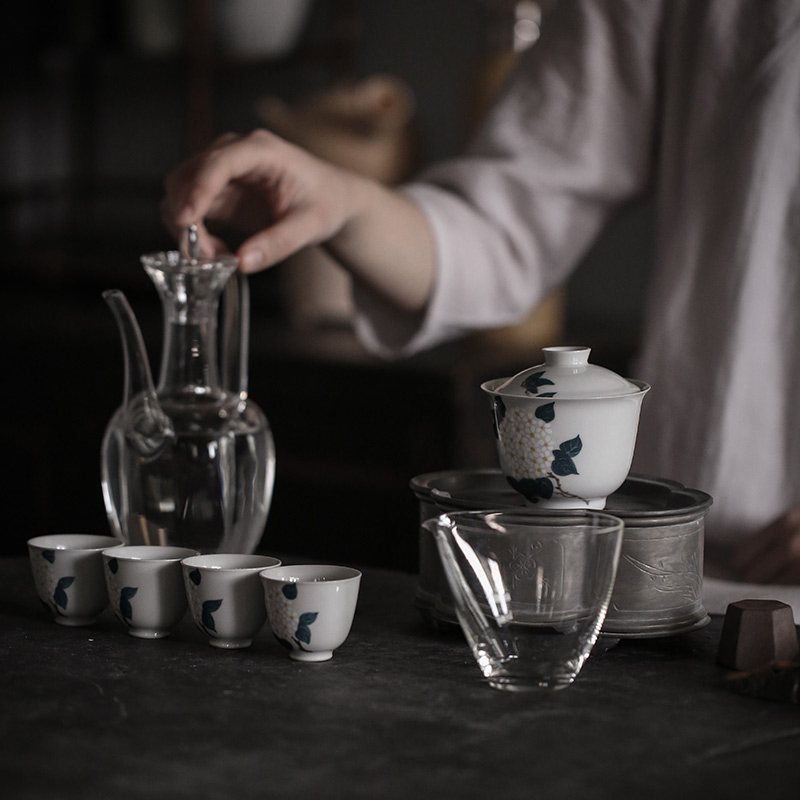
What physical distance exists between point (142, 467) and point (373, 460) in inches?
52.1

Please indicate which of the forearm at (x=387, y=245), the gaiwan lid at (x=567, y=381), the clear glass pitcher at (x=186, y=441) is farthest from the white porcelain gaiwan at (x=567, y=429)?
the forearm at (x=387, y=245)

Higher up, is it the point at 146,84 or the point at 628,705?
the point at 146,84

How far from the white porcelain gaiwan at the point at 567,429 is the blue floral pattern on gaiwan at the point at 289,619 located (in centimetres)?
17

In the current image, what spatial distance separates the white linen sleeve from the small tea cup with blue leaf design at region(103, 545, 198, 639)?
0.62 meters

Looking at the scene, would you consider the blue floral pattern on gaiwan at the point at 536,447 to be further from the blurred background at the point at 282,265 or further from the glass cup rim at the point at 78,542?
the blurred background at the point at 282,265

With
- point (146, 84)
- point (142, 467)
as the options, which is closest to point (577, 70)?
point (142, 467)

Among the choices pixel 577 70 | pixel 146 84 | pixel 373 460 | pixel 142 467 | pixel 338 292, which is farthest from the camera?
pixel 146 84

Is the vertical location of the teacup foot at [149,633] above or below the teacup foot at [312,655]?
below

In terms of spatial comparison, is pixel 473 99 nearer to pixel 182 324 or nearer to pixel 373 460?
pixel 373 460

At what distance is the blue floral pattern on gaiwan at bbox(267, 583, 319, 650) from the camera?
0.76 meters

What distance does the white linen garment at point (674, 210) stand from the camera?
124cm

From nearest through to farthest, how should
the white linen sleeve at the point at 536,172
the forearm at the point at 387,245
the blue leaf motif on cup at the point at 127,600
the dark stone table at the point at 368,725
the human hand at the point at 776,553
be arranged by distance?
the dark stone table at the point at 368,725 < the blue leaf motif on cup at the point at 127,600 < the human hand at the point at 776,553 < the forearm at the point at 387,245 < the white linen sleeve at the point at 536,172

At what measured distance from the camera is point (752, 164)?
1.24 m

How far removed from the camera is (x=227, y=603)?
2.57 ft
